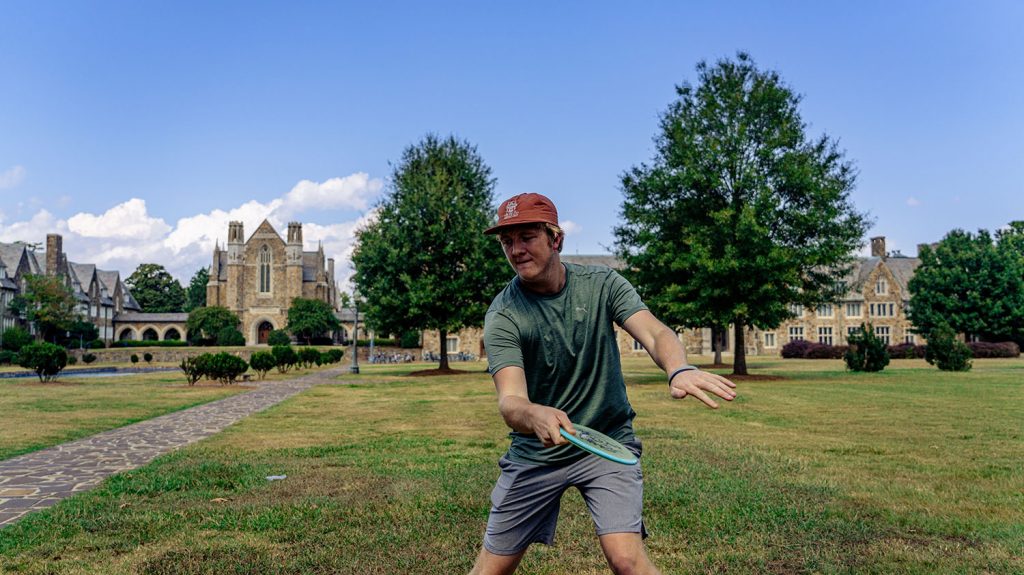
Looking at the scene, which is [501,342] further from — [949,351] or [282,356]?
[949,351]

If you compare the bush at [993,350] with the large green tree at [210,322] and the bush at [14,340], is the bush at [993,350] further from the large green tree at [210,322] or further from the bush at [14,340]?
the bush at [14,340]

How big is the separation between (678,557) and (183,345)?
73.1 m

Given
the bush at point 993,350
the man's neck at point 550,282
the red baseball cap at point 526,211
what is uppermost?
the red baseball cap at point 526,211

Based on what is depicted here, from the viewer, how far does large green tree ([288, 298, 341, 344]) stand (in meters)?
74.7

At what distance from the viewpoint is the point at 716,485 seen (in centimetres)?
716

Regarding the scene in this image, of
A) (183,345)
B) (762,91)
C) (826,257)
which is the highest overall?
(762,91)

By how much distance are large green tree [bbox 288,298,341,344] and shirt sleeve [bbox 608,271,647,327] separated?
74.1 m

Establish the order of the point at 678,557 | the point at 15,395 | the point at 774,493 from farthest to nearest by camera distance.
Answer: the point at 15,395
the point at 774,493
the point at 678,557

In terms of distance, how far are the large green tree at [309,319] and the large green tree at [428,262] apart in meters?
43.4

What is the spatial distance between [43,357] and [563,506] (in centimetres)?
2566

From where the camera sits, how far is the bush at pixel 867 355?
1276 inches

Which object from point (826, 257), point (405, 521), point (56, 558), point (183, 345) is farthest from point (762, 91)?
point (183, 345)

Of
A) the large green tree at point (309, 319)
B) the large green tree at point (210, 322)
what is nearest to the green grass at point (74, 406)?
the large green tree at point (309, 319)

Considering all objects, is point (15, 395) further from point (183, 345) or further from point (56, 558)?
point (183, 345)
